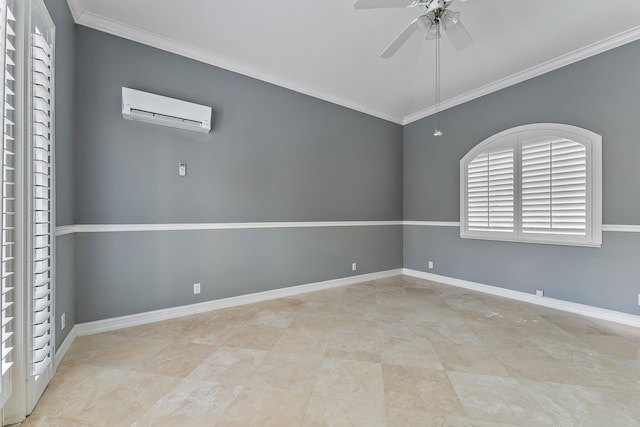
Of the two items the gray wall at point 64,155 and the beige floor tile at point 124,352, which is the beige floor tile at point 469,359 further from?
the gray wall at point 64,155

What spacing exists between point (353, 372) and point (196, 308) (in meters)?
1.96

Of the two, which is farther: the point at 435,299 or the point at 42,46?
the point at 435,299

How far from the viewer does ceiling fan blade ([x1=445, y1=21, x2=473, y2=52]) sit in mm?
2066

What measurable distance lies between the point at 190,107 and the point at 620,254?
4.77 metres

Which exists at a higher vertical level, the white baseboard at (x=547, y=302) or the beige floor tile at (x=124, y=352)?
the white baseboard at (x=547, y=302)

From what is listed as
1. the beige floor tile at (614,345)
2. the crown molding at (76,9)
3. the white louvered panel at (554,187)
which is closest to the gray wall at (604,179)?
the white louvered panel at (554,187)

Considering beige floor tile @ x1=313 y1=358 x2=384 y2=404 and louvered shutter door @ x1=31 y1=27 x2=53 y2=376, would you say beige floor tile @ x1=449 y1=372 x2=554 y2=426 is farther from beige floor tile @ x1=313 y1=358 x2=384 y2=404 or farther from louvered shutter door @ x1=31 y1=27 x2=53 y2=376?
louvered shutter door @ x1=31 y1=27 x2=53 y2=376

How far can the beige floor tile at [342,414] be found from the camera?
55.8 inches

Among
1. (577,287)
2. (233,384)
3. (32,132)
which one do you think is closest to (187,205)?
(32,132)

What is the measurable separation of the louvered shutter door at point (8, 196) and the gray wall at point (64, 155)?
0.61m

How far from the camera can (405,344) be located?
2285 millimetres

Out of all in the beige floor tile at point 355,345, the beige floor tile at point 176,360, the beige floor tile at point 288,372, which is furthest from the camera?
the beige floor tile at point 355,345

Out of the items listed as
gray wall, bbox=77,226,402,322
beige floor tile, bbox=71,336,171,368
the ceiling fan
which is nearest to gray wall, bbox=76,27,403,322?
gray wall, bbox=77,226,402,322

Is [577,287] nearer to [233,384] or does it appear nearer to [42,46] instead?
[233,384]
